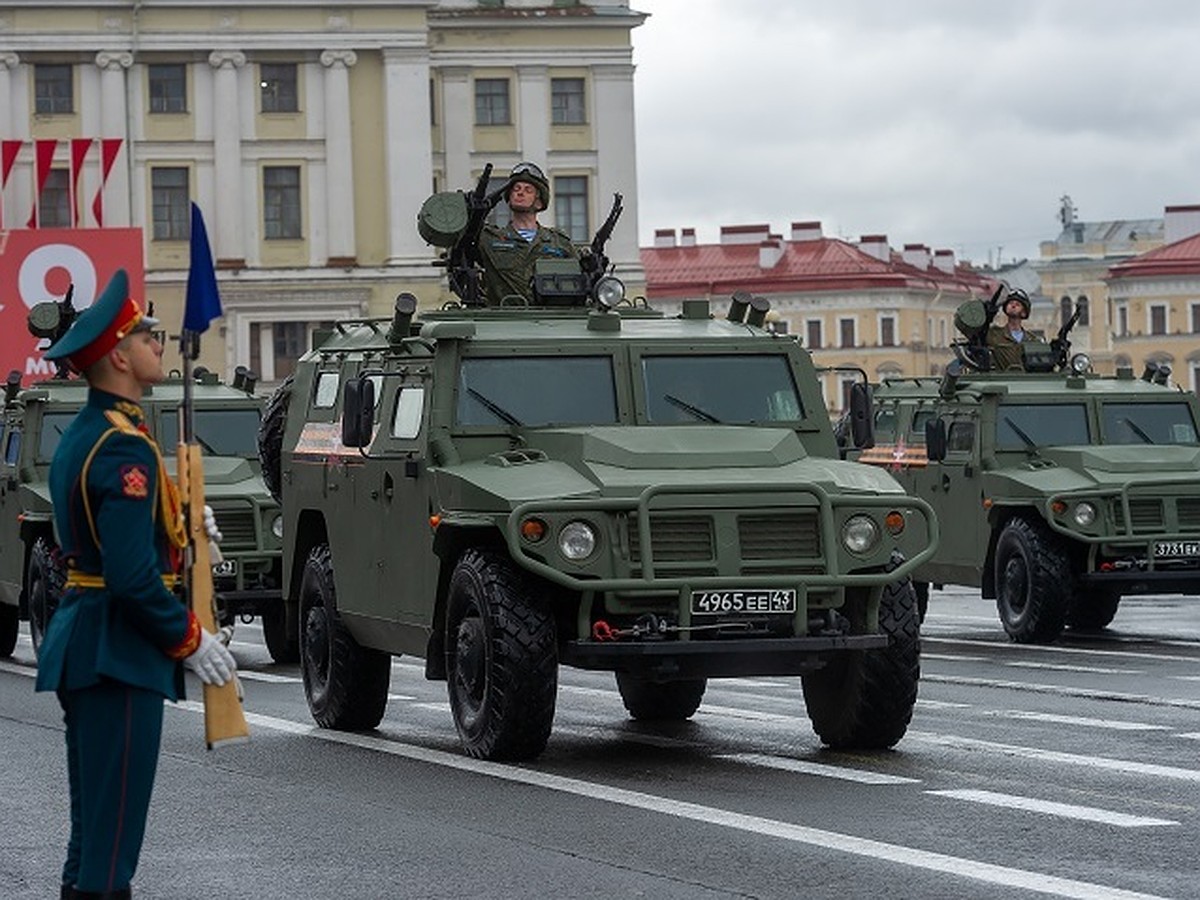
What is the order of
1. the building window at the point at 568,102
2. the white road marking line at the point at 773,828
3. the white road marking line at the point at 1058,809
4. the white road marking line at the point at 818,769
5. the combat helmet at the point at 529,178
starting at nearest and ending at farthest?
the white road marking line at the point at 773,828, the white road marking line at the point at 1058,809, the white road marking line at the point at 818,769, the combat helmet at the point at 529,178, the building window at the point at 568,102

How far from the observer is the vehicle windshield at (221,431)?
24.0 metres

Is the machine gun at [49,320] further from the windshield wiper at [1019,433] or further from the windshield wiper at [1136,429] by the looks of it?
the windshield wiper at [1136,429]

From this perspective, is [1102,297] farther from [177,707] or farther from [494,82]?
[177,707]

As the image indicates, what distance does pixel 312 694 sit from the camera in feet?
55.2

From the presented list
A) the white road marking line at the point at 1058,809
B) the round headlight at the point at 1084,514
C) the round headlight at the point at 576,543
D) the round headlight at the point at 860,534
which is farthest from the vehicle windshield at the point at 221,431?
the white road marking line at the point at 1058,809

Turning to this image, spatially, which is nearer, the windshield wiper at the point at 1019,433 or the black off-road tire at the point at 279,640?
the black off-road tire at the point at 279,640

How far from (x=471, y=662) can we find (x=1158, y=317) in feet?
428

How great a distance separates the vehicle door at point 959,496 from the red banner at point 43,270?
28.5 m

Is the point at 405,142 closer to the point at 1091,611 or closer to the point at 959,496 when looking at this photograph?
the point at 1091,611

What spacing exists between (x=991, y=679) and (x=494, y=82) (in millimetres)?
75654

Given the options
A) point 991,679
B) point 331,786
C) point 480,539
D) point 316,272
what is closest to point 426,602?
point 480,539

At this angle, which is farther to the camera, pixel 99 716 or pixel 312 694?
pixel 312 694

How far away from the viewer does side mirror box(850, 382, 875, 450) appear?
15.9m

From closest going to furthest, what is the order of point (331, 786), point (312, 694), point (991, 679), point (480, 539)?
point (331, 786), point (480, 539), point (312, 694), point (991, 679)
